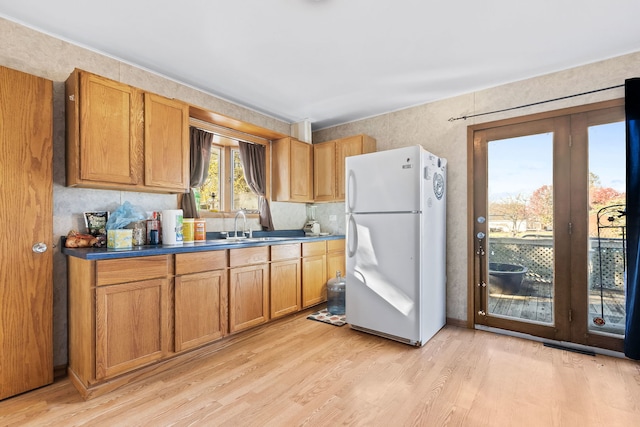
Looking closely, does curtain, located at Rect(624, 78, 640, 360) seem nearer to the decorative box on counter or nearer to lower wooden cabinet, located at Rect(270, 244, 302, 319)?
lower wooden cabinet, located at Rect(270, 244, 302, 319)

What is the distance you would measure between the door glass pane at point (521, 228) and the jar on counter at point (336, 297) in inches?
60.6

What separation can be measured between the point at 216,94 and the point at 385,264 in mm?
2510

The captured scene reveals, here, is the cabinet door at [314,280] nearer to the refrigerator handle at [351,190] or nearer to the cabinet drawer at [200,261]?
the refrigerator handle at [351,190]

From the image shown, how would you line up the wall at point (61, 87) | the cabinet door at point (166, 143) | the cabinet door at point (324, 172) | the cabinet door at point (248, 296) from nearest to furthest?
1. the wall at point (61, 87)
2. the cabinet door at point (166, 143)
3. the cabinet door at point (248, 296)
4. the cabinet door at point (324, 172)

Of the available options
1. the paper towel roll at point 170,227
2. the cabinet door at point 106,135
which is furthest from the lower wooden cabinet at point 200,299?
the cabinet door at point 106,135

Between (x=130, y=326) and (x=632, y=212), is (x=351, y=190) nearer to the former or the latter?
(x=130, y=326)

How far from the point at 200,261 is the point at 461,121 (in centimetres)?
295

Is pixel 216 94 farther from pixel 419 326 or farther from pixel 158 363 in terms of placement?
pixel 419 326

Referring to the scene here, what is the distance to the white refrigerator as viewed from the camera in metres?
2.66

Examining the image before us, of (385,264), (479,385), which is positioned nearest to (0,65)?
(385,264)

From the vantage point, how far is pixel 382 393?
196cm

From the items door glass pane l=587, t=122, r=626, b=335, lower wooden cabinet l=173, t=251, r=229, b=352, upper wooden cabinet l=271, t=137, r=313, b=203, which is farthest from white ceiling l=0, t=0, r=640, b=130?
lower wooden cabinet l=173, t=251, r=229, b=352

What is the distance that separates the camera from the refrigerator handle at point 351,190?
303 centimetres

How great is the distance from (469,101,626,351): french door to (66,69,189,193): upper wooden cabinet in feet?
9.68
